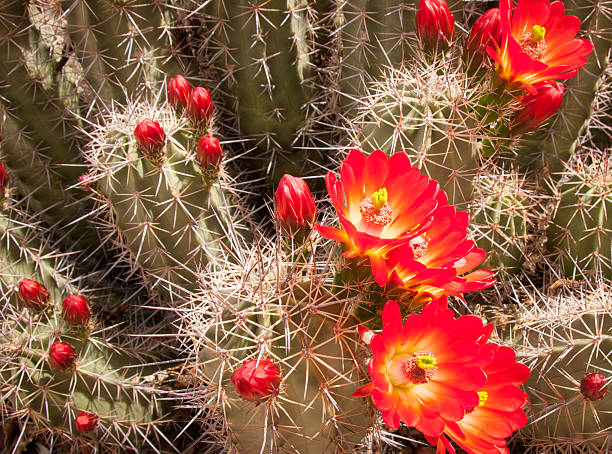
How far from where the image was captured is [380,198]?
108cm

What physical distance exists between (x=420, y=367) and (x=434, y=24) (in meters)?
1.03

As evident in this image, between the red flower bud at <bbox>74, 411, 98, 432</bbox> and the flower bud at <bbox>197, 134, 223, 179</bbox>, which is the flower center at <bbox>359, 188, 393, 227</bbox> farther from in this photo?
the red flower bud at <bbox>74, 411, 98, 432</bbox>

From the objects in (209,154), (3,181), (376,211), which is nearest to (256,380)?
(376,211)

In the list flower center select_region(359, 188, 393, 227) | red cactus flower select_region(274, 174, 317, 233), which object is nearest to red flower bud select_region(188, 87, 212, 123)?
red cactus flower select_region(274, 174, 317, 233)

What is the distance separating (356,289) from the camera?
114cm

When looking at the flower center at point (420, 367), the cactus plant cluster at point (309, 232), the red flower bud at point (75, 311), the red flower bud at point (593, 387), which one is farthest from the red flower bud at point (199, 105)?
the red flower bud at point (593, 387)

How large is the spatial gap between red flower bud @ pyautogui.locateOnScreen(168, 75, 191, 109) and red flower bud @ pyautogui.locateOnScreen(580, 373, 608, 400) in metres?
1.46

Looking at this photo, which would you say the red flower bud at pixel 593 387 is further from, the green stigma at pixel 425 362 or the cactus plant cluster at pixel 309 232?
the green stigma at pixel 425 362

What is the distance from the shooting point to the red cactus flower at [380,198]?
1050mm

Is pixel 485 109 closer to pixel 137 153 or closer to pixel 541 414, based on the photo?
pixel 541 414

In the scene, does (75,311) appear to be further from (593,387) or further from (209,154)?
(593,387)

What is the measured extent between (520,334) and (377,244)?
3.23 feet

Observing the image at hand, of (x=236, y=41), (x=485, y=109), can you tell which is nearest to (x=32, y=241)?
(x=236, y=41)

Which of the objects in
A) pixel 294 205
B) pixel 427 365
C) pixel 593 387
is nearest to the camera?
pixel 427 365
